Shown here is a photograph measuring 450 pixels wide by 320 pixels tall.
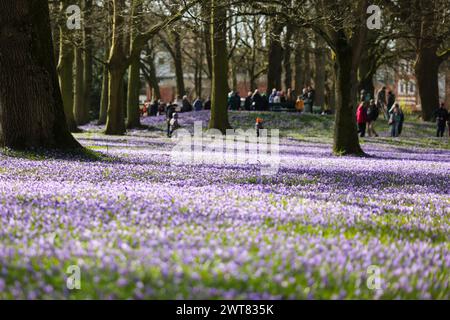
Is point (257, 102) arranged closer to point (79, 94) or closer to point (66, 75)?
point (79, 94)

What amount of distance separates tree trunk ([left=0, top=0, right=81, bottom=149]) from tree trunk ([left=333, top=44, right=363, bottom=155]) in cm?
987

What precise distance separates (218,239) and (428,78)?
144 ft

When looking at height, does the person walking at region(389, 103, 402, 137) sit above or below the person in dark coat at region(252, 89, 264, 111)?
below

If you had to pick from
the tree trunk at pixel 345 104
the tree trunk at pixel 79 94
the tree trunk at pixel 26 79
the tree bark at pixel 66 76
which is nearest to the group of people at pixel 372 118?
the tree trunk at pixel 345 104

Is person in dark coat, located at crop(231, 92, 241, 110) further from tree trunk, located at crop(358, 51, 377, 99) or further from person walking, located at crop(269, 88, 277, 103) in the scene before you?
tree trunk, located at crop(358, 51, 377, 99)

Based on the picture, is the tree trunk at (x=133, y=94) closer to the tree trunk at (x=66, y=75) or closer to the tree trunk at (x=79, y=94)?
the tree trunk at (x=66, y=75)

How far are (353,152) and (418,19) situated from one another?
64.6 ft

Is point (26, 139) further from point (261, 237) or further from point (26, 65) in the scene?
point (261, 237)

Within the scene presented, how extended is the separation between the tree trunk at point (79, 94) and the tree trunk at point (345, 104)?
25.1 m

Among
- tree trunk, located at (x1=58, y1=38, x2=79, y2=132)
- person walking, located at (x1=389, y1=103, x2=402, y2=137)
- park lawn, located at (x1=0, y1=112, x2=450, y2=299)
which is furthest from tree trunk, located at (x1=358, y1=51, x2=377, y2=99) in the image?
park lawn, located at (x1=0, y1=112, x2=450, y2=299)

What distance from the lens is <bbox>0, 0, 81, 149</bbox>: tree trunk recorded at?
51.0 ft

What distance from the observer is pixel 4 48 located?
612 inches
